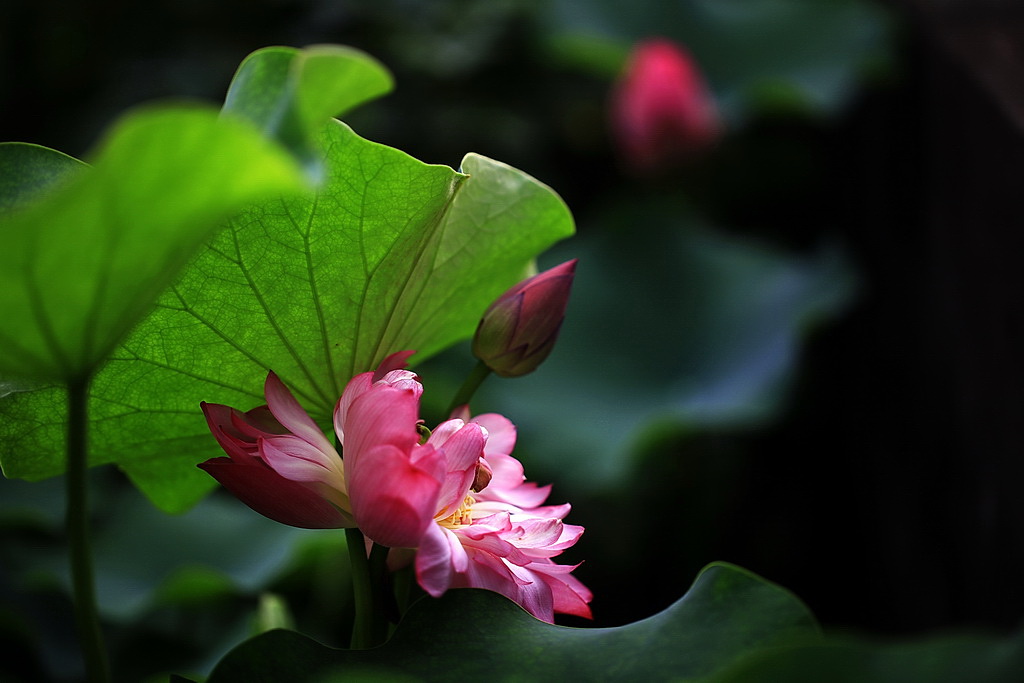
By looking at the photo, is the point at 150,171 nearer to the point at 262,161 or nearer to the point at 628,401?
the point at 262,161

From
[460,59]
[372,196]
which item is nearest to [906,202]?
[460,59]

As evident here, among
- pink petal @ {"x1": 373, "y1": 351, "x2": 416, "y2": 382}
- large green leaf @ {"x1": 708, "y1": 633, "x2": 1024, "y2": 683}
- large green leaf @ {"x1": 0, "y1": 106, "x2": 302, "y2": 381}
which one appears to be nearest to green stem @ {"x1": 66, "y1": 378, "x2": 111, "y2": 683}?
large green leaf @ {"x1": 0, "y1": 106, "x2": 302, "y2": 381}

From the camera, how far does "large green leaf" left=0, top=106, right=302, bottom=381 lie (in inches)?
10.0

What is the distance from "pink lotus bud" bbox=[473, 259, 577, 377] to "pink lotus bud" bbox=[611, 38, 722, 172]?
4.11 feet

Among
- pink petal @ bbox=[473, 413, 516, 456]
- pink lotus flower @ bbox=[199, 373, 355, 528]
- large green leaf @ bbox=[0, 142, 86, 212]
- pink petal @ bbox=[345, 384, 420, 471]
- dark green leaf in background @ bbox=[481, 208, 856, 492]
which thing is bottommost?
dark green leaf in background @ bbox=[481, 208, 856, 492]

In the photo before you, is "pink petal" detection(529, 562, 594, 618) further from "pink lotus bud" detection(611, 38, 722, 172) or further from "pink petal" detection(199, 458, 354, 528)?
"pink lotus bud" detection(611, 38, 722, 172)

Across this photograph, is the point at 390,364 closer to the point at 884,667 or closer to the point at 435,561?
the point at 435,561

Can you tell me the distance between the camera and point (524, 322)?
17.3 inches

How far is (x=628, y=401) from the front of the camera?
1542 millimetres

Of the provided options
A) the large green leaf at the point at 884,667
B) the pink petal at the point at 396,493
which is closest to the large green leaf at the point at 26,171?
the pink petal at the point at 396,493

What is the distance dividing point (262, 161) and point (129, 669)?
0.77 m

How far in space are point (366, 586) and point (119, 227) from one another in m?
0.19

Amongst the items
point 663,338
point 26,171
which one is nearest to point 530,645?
point 26,171

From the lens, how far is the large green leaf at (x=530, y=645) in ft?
1.15
